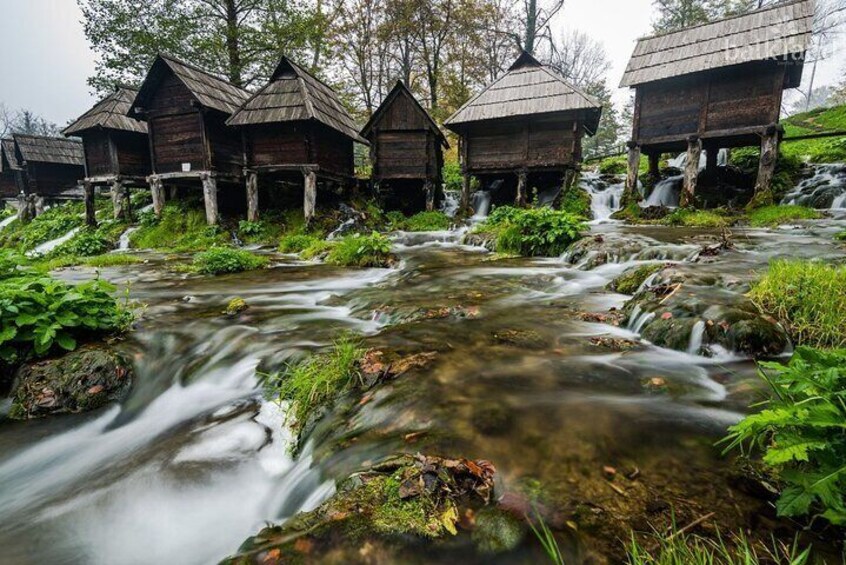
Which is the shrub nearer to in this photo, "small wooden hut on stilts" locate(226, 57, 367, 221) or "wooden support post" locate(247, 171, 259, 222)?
"small wooden hut on stilts" locate(226, 57, 367, 221)

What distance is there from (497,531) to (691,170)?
53.7 feet

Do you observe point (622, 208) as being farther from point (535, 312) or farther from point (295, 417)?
point (295, 417)

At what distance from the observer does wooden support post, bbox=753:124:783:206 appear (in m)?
13.0

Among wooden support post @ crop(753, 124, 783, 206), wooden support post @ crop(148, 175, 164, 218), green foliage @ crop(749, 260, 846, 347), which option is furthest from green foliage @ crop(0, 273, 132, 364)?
wooden support post @ crop(753, 124, 783, 206)

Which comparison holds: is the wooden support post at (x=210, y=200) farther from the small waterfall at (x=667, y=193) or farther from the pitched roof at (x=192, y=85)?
the small waterfall at (x=667, y=193)

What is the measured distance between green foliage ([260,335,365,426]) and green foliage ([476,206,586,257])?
268 inches

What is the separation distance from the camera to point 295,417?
9.77ft

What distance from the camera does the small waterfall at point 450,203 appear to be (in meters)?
19.5

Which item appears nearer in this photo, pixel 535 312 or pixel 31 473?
pixel 31 473

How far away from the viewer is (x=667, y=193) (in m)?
16.4

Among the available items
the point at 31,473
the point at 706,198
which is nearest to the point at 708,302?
the point at 31,473

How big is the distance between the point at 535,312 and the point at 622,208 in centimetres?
1266

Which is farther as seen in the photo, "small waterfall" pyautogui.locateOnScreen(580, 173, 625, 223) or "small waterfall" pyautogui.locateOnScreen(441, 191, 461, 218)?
"small waterfall" pyautogui.locateOnScreen(441, 191, 461, 218)

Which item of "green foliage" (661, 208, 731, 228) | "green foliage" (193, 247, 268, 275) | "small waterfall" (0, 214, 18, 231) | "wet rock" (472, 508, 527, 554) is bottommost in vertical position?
"small waterfall" (0, 214, 18, 231)
